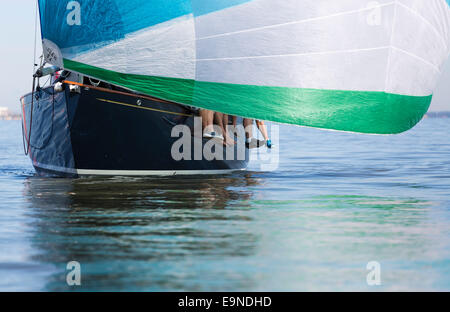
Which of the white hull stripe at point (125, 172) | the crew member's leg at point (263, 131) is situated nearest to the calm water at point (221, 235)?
the white hull stripe at point (125, 172)

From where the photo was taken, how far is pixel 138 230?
5.84m

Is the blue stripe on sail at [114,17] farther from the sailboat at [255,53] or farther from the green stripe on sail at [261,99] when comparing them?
the green stripe on sail at [261,99]

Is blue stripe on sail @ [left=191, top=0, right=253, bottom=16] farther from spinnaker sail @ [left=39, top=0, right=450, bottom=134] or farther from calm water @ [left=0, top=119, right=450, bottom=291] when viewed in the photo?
calm water @ [left=0, top=119, right=450, bottom=291]

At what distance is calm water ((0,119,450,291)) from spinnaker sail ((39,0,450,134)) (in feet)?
3.21

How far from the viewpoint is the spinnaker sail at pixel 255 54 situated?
7.33 metres

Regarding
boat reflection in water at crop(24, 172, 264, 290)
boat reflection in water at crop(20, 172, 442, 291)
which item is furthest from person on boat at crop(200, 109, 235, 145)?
boat reflection in water at crop(20, 172, 442, 291)

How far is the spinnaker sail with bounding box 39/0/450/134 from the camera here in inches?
289

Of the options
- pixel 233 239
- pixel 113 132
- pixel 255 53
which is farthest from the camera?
pixel 113 132

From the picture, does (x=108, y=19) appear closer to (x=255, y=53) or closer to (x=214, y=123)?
(x=255, y=53)

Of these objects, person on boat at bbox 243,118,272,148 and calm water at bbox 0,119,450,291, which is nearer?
calm water at bbox 0,119,450,291

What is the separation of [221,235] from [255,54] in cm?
233

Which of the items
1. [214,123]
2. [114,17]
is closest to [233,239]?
[114,17]
